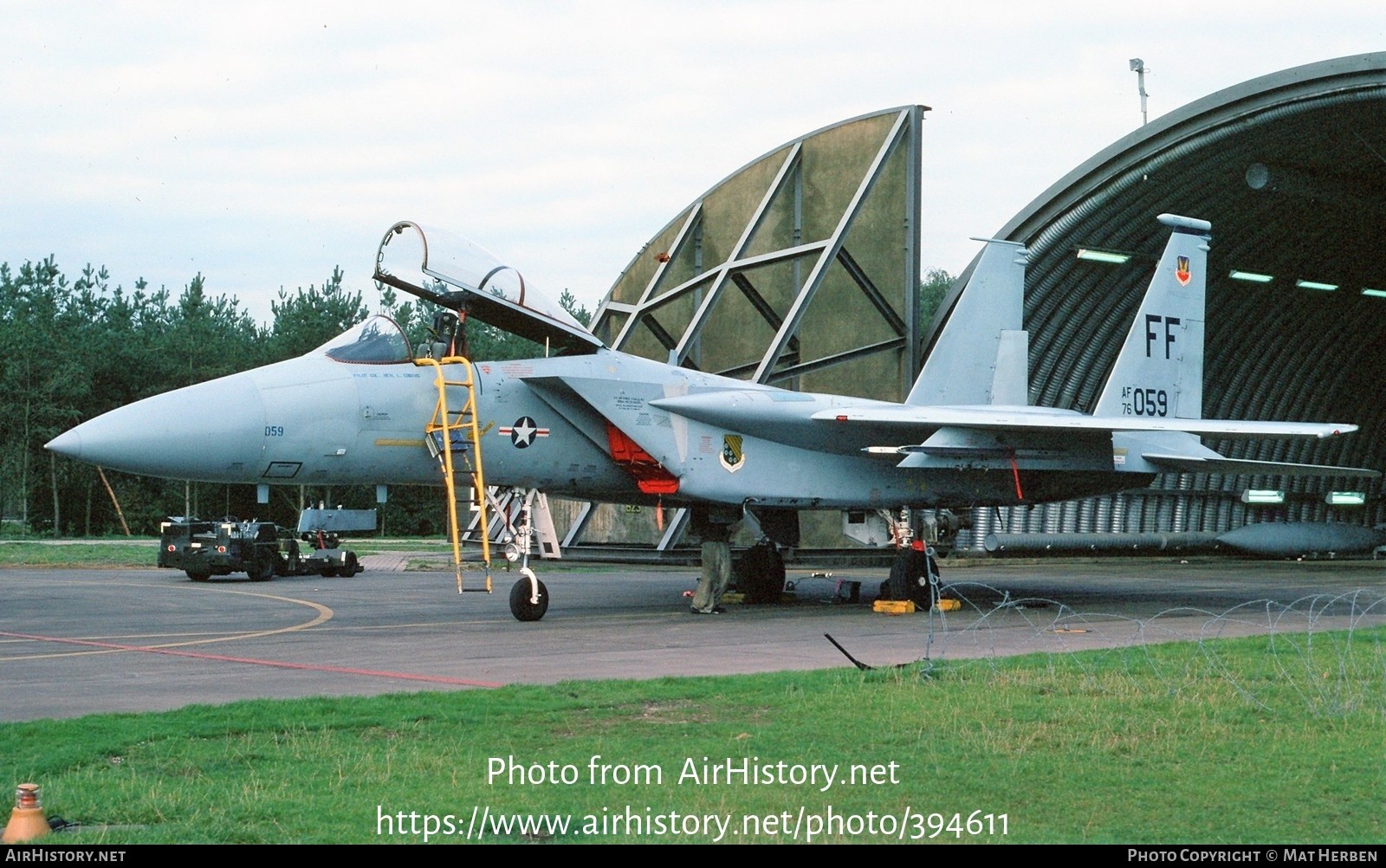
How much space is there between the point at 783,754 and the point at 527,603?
8.49 m

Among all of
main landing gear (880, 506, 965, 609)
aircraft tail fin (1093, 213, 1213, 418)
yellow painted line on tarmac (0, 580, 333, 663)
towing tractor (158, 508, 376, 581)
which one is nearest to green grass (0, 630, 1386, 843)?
yellow painted line on tarmac (0, 580, 333, 663)

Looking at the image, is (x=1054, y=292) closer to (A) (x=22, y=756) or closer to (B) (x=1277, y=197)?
(B) (x=1277, y=197)

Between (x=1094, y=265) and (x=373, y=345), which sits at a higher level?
(x=1094, y=265)

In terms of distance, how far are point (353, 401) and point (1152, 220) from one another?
883 inches

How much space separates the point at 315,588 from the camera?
21844 millimetres

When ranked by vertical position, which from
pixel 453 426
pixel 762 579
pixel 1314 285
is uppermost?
pixel 1314 285

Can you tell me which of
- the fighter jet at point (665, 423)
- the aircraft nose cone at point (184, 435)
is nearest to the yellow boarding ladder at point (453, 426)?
the fighter jet at point (665, 423)

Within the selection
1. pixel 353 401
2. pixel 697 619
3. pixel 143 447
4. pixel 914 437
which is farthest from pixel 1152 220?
pixel 143 447

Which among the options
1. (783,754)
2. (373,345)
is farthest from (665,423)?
(783,754)

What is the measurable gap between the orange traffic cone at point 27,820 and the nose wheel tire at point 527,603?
10037 millimetres

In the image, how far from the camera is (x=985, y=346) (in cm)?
1998

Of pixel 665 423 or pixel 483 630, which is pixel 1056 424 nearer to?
pixel 665 423

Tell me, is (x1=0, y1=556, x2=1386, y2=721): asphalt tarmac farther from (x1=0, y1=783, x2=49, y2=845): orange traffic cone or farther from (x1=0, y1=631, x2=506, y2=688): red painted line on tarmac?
(x1=0, y1=783, x2=49, y2=845): orange traffic cone

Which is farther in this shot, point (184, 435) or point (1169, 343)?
point (1169, 343)
